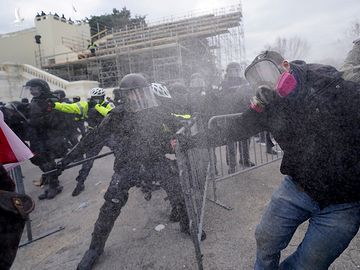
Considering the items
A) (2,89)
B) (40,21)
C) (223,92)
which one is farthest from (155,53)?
(223,92)

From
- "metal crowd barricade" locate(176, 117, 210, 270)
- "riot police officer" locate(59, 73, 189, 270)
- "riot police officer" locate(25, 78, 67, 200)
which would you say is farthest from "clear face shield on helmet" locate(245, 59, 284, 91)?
"riot police officer" locate(25, 78, 67, 200)

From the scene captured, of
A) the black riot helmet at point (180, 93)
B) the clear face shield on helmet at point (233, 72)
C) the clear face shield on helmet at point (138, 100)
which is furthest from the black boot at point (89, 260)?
the clear face shield on helmet at point (233, 72)

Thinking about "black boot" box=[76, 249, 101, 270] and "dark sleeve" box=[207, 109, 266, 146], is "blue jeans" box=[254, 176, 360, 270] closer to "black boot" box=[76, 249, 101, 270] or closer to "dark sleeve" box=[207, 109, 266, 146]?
"dark sleeve" box=[207, 109, 266, 146]

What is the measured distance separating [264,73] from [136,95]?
1971 millimetres

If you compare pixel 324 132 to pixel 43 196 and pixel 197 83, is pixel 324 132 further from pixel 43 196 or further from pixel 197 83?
pixel 43 196

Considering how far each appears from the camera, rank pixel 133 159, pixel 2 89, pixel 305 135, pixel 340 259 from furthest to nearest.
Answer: pixel 2 89, pixel 133 159, pixel 340 259, pixel 305 135

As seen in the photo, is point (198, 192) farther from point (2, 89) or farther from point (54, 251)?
point (2, 89)

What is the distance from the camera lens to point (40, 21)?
2931 centimetres

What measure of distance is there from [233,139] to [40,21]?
105 feet

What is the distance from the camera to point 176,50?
20953 mm

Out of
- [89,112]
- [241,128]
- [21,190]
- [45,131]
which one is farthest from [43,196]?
[241,128]

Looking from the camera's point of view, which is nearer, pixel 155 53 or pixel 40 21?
pixel 155 53

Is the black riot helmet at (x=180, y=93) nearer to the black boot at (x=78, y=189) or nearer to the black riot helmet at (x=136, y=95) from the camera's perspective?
the black riot helmet at (x=136, y=95)

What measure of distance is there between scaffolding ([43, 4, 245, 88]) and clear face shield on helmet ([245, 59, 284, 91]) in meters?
17.8
